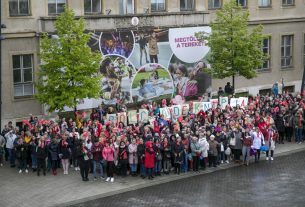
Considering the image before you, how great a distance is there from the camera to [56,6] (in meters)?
31.5

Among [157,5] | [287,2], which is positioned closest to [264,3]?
[287,2]

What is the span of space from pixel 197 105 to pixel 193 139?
732 centimetres

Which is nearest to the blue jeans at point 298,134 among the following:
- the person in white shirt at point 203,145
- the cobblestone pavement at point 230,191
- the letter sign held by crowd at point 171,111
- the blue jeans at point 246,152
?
the letter sign held by crowd at point 171,111

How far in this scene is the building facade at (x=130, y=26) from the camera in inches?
1181

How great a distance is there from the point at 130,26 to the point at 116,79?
122 inches

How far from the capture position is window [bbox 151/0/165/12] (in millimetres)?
35344

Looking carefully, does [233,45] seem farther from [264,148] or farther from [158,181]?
[158,181]

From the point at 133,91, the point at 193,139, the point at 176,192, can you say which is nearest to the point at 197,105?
the point at 133,91

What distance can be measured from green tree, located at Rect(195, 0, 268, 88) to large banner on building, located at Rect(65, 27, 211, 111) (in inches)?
76.8

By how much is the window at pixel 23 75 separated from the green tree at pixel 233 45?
34.8ft

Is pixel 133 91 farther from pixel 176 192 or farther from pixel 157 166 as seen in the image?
pixel 176 192

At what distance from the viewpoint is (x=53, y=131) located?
79.8ft

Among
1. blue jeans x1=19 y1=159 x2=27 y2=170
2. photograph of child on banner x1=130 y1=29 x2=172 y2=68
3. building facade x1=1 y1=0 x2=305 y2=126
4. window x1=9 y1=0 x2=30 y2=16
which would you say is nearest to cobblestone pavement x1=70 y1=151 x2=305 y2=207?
blue jeans x1=19 y1=159 x2=27 y2=170

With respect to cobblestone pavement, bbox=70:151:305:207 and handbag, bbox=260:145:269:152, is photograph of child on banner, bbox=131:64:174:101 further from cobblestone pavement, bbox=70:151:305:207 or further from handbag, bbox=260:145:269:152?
cobblestone pavement, bbox=70:151:305:207
